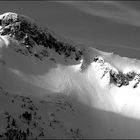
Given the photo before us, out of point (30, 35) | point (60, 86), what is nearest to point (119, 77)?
point (60, 86)

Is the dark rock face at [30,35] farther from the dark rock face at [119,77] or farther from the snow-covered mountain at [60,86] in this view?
the dark rock face at [119,77]

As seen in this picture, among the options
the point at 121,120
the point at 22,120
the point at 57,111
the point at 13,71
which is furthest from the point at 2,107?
the point at 121,120

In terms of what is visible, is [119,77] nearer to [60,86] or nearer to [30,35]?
[60,86]

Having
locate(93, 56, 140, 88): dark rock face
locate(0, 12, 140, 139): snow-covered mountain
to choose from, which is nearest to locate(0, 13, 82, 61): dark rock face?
locate(0, 12, 140, 139): snow-covered mountain

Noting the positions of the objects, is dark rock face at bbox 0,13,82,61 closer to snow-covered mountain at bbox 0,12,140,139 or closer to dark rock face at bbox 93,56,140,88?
snow-covered mountain at bbox 0,12,140,139

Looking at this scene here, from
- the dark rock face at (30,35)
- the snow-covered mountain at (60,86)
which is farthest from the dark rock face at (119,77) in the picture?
the dark rock face at (30,35)

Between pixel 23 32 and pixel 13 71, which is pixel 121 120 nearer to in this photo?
pixel 13 71

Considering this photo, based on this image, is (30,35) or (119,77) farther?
(119,77)

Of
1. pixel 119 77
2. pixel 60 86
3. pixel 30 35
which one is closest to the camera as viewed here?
pixel 60 86
